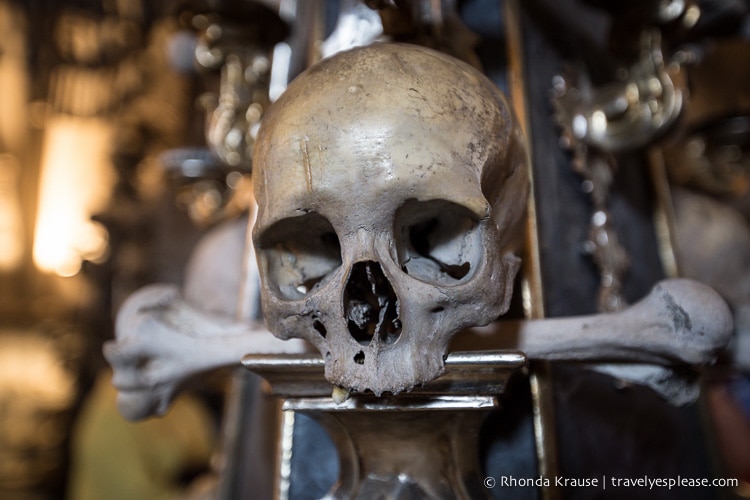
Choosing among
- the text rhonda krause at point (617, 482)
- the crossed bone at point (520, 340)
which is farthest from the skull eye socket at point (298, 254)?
the text rhonda krause at point (617, 482)

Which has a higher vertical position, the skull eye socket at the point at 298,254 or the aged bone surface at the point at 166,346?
the skull eye socket at the point at 298,254

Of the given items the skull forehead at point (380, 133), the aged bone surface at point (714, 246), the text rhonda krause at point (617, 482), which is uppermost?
the aged bone surface at point (714, 246)

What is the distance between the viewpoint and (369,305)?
53 centimetres

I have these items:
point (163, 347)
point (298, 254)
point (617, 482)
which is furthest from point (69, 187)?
point (617, 482)

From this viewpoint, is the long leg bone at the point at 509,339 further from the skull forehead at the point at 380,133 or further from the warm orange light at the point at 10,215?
the warm orange light at the point at 10,215

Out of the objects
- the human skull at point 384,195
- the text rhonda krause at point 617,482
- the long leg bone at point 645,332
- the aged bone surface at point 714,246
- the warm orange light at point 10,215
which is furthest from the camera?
the warm orange light at point 10,215

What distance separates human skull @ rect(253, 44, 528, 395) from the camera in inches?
19.2

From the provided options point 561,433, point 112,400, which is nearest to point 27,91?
point 112,400

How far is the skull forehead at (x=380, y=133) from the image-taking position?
488 mm

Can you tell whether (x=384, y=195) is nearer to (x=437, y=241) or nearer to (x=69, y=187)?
(x=437, y=241)

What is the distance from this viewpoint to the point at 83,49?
3.39m

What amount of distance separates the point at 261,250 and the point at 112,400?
171 cm

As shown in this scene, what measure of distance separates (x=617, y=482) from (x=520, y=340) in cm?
27

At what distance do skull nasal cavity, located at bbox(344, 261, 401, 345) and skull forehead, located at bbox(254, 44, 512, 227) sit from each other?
2.5 inches
